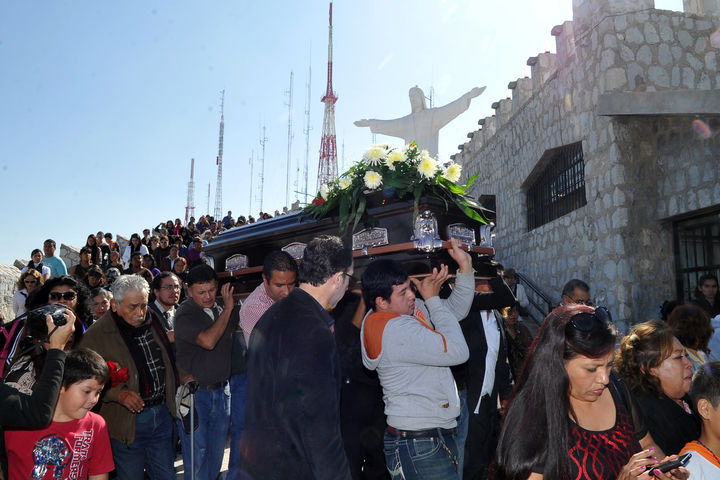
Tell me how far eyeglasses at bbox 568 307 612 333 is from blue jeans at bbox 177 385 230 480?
2.70 m

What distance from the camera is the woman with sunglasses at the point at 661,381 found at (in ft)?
7.84

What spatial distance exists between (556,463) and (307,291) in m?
1.02

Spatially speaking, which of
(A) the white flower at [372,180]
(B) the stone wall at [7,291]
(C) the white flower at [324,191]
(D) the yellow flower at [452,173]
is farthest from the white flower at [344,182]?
(B) the stone wall at [7,291]

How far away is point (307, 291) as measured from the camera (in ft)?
6.83

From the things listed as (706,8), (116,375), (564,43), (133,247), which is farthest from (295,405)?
(133,247)

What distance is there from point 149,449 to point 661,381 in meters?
2.86

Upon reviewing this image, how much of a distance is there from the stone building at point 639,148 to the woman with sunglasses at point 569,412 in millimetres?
4714

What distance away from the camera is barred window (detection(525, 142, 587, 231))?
8.83m

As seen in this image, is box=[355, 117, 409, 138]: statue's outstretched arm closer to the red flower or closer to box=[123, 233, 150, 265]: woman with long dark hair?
box=[123, 233, 150, 265]: woman with long dark hair

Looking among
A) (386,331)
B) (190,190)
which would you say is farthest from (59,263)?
(190,190)

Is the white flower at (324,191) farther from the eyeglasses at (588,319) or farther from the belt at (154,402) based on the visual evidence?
the eyeglasses at (588,319)

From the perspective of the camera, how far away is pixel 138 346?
3459 millimetres

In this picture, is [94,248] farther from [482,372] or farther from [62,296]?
[482,372]

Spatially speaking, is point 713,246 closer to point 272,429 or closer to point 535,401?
point 535,401
